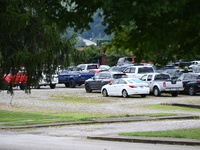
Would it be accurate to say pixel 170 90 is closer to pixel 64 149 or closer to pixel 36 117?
pixel 36 117

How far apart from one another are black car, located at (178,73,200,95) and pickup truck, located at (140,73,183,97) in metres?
1.18

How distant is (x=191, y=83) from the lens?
41938 mm

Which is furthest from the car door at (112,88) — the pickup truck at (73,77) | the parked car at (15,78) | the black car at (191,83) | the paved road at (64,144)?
the paved road at (64,144)

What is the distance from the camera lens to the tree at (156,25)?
32.0 feet

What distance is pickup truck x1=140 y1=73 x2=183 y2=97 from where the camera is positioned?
134ft

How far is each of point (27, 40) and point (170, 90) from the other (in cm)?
2200

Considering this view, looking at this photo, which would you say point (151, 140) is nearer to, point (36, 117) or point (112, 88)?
point (36, 117)

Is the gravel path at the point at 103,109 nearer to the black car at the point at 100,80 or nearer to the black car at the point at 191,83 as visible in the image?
the black car at the point at 100,80

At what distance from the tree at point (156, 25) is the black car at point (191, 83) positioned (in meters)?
28.2

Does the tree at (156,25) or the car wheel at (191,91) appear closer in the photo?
the tree at (156,25)

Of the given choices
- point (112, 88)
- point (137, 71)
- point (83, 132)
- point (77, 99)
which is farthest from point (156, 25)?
point (137, 71)

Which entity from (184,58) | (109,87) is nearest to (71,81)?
(109,87)

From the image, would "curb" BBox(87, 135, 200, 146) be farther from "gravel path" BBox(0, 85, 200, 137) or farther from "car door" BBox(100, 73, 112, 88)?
"car door" BBox(100, 73, 112, 88)

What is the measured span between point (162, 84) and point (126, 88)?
270cm
